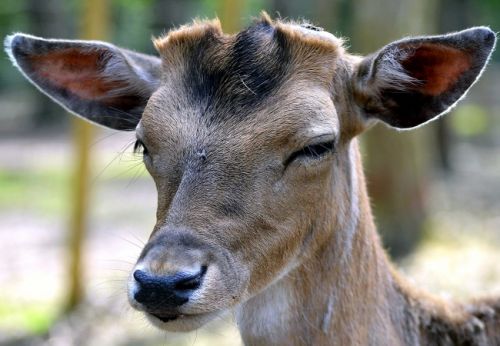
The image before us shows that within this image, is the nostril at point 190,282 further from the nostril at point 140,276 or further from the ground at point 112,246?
the ground at point 112,246

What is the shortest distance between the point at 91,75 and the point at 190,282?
199 centimetres

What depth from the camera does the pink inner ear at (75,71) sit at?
210 inches

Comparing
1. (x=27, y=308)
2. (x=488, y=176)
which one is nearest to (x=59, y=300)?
(x=27, y=308)

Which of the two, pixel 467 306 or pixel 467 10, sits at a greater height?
pixel 467 306

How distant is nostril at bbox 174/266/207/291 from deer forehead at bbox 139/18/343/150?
30.5 inches

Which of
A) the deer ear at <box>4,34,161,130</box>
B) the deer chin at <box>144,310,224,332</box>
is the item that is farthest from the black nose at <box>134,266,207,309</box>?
the deer ear at <box>4,34,161,130</box>

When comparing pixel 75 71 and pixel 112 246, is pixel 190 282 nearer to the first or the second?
pixel 75 71

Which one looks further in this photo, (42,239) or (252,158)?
(42,239)

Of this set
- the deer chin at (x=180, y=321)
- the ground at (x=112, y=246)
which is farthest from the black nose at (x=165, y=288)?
the ground at (x=112, y=246)

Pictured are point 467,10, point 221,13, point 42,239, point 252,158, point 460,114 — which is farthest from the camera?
point 460,114

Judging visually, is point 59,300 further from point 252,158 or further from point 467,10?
point 467,10

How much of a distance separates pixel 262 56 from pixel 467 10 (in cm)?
2183

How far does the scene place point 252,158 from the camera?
4375mm

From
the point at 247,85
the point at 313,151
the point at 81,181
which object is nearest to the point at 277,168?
the point at 313,151
